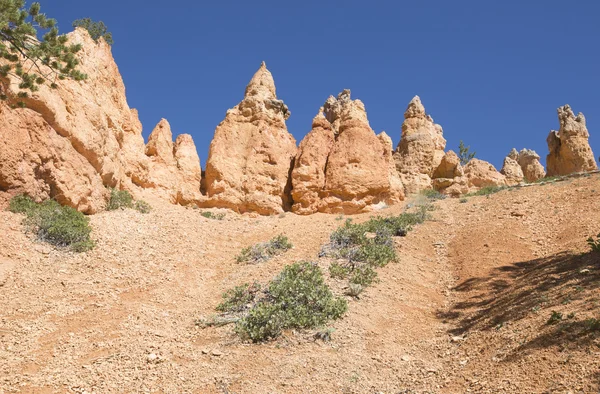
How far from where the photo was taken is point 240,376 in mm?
6328

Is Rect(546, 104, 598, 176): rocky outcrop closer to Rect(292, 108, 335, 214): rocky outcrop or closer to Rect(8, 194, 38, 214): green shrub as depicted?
Rect(292, 108, 335, 214): rocky outcrop

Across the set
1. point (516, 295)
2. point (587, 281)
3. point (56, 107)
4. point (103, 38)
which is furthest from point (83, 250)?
point (103, 38)

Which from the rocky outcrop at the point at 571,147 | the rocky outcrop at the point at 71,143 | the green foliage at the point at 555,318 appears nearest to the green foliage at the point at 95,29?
the rocky outcrop at the point at 71,143

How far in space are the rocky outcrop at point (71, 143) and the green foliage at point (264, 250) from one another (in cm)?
482

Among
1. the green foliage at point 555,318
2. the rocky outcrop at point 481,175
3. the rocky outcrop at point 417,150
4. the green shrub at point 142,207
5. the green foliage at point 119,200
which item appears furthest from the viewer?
the rocky outcrop at point 481,175

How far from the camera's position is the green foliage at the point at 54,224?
35.0 ft

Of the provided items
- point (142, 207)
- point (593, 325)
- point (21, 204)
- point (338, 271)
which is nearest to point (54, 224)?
point (21, 204)

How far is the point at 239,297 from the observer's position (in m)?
9.13

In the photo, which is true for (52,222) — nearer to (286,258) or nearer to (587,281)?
(286,258)

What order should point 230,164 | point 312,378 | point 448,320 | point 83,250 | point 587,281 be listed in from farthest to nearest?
point 230,164
point 83,250
point 448,320
point 587,281
point 312,378

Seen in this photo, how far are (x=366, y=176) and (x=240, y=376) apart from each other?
1512 cm

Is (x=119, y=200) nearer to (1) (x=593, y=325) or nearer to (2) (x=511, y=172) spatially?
(1) (x=593, y=325)

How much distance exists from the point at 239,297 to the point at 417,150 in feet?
61.3

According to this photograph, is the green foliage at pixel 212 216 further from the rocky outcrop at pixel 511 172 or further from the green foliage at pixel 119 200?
the rocky outcrop at pixel 511 172
